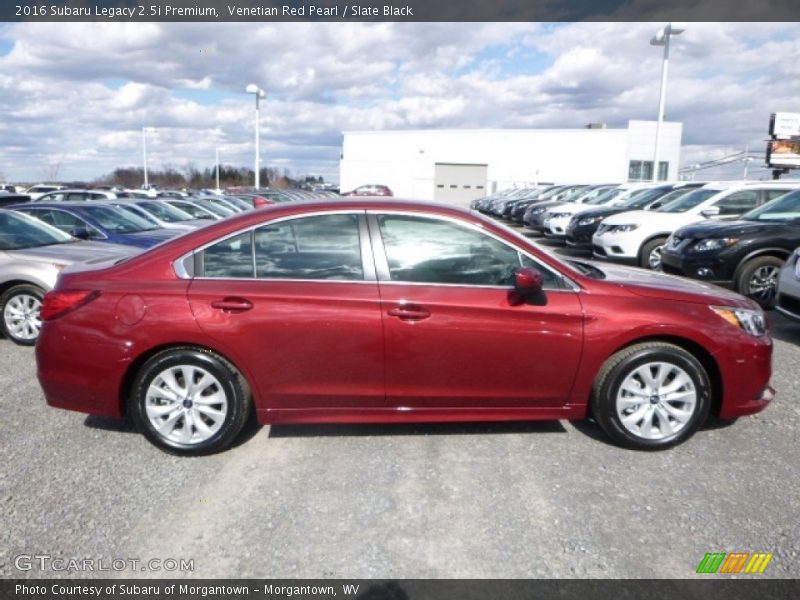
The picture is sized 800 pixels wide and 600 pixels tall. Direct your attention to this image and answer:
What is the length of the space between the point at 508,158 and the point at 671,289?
4907 cm

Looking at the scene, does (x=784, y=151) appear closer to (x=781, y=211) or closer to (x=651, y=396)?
(x=781, y=211)

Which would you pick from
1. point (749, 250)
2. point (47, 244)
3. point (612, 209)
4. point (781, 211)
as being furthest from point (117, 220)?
point (612, 209)

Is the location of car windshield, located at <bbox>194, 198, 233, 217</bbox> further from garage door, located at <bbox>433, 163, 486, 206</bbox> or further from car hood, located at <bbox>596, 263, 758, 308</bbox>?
garage door, located at <bbox>433, 163, 486, 206</bbox>

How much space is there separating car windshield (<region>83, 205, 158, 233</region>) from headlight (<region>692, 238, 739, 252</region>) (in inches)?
346

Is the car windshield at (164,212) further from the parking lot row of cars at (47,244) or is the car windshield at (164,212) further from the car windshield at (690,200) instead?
the car windshield at (690,200)

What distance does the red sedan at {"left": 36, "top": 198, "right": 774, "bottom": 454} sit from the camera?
3578 millimetres

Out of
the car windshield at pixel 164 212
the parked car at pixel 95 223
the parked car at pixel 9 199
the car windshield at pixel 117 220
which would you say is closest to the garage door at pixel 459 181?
the car windshield at pixel 164 212

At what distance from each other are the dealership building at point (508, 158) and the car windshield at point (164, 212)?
3772 centimetres

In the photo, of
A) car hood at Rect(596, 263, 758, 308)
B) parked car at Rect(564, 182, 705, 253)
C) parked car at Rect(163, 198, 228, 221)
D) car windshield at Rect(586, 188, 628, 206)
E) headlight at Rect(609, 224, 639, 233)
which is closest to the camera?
car hood at Rect(596, 263, 758, 308)

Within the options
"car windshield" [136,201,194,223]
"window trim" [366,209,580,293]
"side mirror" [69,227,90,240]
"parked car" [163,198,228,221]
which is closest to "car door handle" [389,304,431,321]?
"window trim" [366,209,580,293]

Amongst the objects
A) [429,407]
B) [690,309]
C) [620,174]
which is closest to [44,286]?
[429,407]

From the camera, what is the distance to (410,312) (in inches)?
140

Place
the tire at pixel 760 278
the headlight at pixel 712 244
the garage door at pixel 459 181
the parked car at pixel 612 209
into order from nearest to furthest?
the tire at pixel 760 278, the headlight at pixel 712 244, the parked car at pixel 612 209, the garage door at pixel 459 181

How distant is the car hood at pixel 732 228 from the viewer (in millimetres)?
7930
